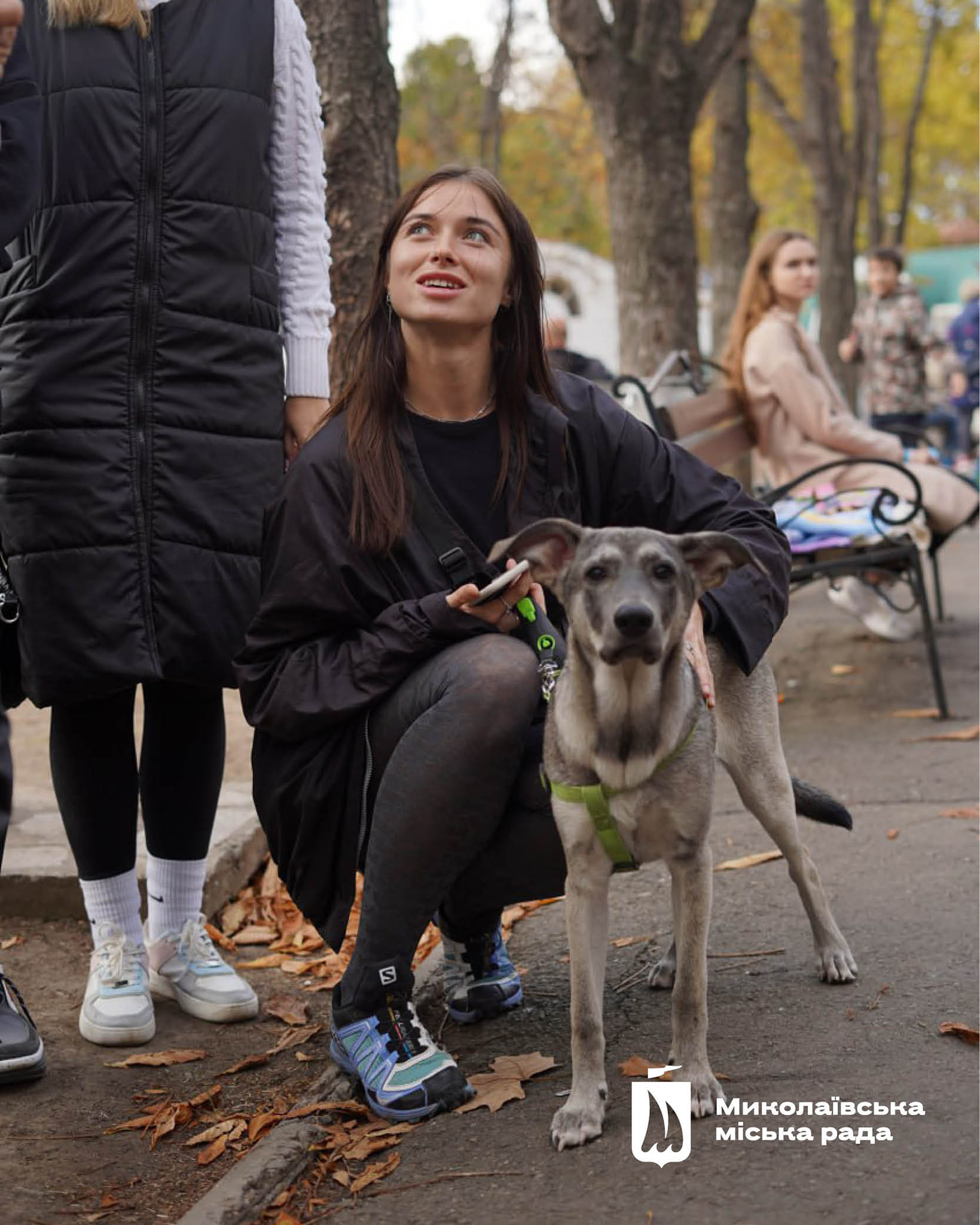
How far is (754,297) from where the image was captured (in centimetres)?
798

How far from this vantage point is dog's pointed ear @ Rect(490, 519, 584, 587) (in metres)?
3.03

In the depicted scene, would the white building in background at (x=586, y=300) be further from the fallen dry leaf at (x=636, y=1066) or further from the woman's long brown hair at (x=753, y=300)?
the fallen dry leaf at (x=636, y=1066)

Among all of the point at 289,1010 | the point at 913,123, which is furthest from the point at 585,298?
the point at 289,1010

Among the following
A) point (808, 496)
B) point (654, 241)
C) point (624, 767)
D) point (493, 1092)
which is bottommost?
point (493, 1092)

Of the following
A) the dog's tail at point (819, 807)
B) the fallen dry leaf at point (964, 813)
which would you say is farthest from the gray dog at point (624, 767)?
the fallen dry leaf at point (964, 813)

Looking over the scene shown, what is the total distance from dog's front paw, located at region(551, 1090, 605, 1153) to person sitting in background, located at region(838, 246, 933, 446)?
37.5 ft

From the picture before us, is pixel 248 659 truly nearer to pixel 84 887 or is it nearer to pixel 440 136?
pixel 84 887

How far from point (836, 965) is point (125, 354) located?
2198mm

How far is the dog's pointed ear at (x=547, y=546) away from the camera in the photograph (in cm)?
303

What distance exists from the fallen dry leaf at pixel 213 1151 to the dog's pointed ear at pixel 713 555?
1510mm

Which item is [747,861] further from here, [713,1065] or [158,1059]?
[158,1059]

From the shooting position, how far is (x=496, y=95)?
570 inches

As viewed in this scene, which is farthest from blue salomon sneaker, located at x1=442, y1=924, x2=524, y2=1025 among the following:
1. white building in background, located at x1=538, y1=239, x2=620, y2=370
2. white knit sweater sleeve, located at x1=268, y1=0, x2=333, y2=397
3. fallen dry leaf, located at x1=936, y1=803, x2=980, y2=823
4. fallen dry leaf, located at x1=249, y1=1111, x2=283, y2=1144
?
white building in background, located at x1=538, y1=239, x2=620, y2=370

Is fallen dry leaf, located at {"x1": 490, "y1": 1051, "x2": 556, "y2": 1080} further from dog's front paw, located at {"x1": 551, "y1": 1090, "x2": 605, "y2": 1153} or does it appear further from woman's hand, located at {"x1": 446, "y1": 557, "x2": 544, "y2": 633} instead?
woman's hand, located at {"x1": 446, "y1": 557, "x2": 544, "y2": 633}
